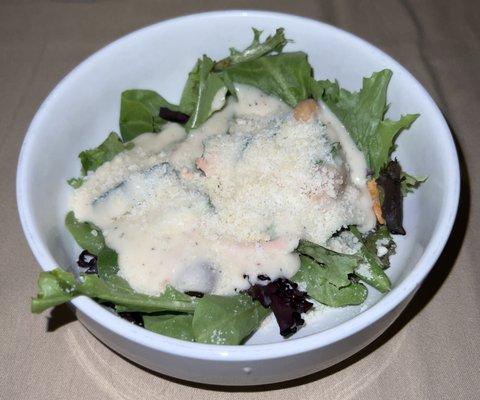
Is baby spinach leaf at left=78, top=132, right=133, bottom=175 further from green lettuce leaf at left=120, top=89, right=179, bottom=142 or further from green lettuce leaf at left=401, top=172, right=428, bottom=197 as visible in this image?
green lettuce leaf at left=401, top=172, right=428, bottom=197

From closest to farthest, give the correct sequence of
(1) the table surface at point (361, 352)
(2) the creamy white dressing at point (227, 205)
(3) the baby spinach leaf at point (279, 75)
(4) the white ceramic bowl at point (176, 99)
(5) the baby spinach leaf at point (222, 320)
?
(4) the white ceramic bowl at point (176, 99)
(5) the baby spinach leaf at point (222, 320)
(2) the creamy white dressing at point (227, 205)
(1) the table surface at point (361, 352)
(3) the baby spinach leaf at point (279, 75)

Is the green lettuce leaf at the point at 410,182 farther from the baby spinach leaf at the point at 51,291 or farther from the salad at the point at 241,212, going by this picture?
the baby spinach leaf at the point at 51,291

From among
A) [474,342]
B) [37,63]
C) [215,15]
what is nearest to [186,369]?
[474,342]

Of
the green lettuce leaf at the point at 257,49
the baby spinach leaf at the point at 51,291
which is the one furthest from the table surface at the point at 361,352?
the green lettuce leaf at the point at 257,49

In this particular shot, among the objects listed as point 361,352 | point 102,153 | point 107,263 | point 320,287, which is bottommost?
point 361,352

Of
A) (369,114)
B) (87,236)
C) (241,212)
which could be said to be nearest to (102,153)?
(87,236)

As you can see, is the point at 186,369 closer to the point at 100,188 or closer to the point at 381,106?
the point at 100,188

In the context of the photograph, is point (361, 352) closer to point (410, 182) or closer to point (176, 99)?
point (410, 182)
